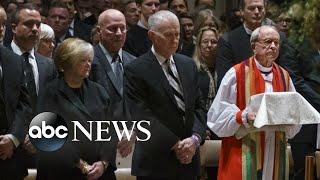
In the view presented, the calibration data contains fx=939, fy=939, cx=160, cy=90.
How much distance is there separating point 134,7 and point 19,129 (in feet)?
8.87

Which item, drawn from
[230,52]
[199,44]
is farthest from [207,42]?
[230,52]

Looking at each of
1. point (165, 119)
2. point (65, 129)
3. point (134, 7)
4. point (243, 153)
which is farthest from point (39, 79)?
point (134, 7)

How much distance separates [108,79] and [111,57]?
0.22 meters

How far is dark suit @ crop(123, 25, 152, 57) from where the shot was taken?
7.98 metres

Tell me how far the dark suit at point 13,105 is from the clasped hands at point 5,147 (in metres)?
0.05

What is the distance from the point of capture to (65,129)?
256 inches

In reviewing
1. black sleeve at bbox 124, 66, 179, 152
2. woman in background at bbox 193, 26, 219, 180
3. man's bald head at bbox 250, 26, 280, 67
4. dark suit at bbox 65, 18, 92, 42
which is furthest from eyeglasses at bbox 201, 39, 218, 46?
black sleeve at bbox 124, 66, 179, 152

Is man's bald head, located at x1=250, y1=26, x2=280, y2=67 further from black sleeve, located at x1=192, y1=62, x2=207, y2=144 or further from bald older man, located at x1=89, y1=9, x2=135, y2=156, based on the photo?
bald older man, located at x1=89, y1=9, x2=135, y2=156

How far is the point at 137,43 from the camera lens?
26.3 feet

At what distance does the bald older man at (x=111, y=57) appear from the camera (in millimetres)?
6773

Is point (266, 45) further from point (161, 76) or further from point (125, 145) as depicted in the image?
point (125, 145)

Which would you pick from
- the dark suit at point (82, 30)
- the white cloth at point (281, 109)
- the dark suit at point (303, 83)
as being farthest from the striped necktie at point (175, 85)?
the dark suit at point (82, 30)

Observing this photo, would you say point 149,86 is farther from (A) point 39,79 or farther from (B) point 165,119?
(A) point 39,79

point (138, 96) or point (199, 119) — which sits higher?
point (138, 96)
